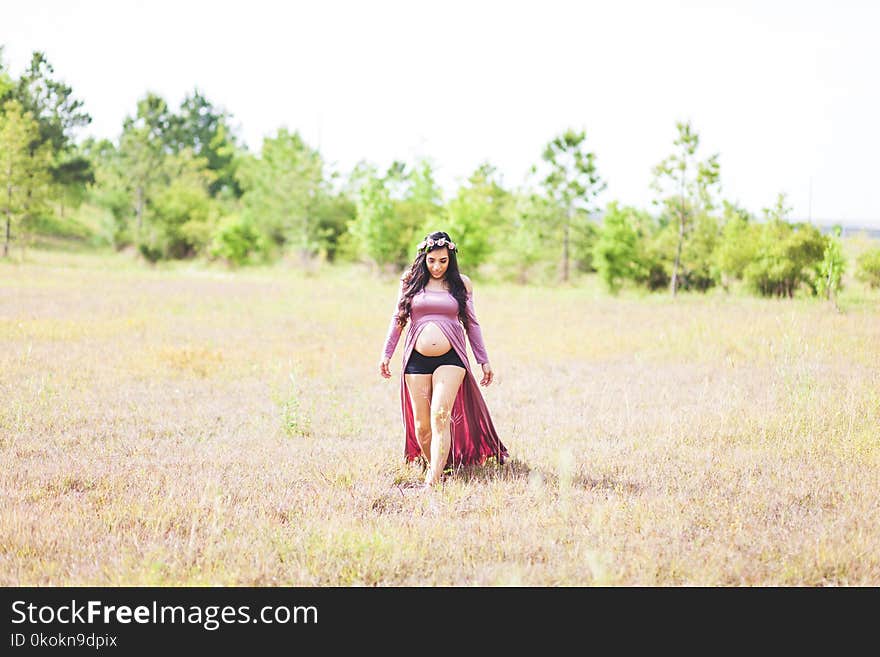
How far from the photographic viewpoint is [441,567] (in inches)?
176

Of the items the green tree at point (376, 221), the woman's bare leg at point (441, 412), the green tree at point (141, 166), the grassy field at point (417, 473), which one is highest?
the green tree at point (141, 166)

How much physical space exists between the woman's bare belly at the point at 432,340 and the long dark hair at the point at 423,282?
285 millimetres

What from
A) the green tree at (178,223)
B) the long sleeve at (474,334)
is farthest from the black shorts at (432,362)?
the green tree at (178,223)

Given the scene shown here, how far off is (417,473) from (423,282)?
170cm

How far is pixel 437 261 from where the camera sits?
6.18 meters

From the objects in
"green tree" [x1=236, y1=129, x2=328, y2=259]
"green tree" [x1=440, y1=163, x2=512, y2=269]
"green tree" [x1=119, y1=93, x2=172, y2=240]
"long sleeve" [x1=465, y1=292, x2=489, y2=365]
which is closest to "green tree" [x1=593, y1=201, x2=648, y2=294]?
"green tree" [x1=440, y1=163, x2=512, y2=269]

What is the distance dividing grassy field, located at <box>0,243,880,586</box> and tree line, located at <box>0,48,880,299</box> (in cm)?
1316

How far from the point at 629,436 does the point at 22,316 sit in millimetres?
15283

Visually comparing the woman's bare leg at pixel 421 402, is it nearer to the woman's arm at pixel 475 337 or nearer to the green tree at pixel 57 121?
the woman's arm at pixel 475 337

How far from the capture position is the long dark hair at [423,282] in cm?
629

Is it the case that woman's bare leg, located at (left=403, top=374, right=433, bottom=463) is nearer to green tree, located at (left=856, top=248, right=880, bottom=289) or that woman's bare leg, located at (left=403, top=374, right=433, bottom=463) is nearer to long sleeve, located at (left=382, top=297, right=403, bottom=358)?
long sleeve, located at (left=382, top=297, right=403, bottom=358)
